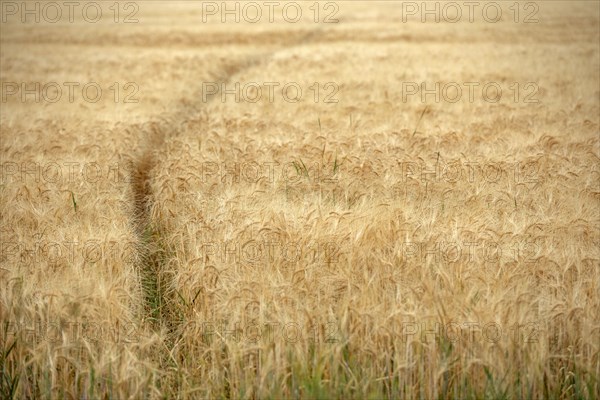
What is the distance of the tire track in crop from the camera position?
3.72 m

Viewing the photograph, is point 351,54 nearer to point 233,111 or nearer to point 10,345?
point 233,111

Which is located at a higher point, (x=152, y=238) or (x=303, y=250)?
(x=303, y=250)

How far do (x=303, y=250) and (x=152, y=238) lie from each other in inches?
69.5

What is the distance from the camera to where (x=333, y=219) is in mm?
4223

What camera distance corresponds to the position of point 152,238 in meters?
4.88

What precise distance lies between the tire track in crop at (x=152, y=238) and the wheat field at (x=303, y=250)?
0.04m

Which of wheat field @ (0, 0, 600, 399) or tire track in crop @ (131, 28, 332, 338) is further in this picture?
tire track in crop @ (131, 28, 332, 338)

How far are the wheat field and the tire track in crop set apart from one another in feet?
0.12

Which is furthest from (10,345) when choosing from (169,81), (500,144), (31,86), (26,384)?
(31,86)

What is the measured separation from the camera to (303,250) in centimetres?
385

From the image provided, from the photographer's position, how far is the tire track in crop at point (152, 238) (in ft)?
12.2

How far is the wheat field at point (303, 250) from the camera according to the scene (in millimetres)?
2826

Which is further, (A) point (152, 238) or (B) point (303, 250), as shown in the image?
(A) point (152, 238)

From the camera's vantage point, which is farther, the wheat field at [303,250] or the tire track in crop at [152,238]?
the tire track in crop at [152,238]
